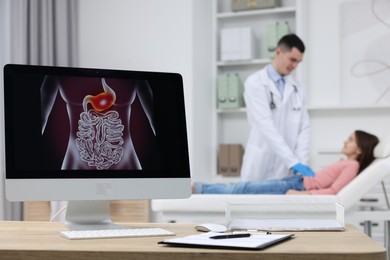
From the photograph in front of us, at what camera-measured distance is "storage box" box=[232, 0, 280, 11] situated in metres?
5.00

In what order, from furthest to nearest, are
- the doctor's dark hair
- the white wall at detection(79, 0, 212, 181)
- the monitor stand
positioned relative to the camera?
1. the white wall at detection(79, 0, 212, 181)
2. the doctor's dark hair
3. the monitor stand

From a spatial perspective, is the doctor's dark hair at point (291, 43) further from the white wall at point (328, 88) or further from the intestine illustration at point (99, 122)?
the intestine illustration at point (99, 122)

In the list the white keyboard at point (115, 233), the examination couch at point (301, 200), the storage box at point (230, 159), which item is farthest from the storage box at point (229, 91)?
the white keyboard at point (115, 233)

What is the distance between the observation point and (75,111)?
5.63 feet

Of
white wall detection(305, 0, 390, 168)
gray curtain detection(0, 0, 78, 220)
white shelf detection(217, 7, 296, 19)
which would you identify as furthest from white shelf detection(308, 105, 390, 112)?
gray curtain detection(0, 0, 78, 220)

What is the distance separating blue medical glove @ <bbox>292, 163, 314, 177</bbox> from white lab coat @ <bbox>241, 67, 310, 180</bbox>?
0.81 ft

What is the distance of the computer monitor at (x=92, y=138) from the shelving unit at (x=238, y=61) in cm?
332

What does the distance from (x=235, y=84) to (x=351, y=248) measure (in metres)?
3.82

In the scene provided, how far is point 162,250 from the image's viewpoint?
50.6 inches

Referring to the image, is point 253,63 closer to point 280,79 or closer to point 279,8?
point 279,8

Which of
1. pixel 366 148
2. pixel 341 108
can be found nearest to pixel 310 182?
pixel 366 148

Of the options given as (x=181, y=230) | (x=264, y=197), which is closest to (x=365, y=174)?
(x=264, y=197)

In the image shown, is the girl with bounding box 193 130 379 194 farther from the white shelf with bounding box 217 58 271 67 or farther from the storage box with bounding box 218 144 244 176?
the white shelf with bounding box 217 58 271 67

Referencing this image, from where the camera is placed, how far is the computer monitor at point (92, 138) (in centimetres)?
165
